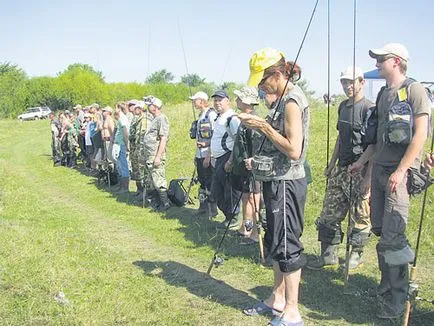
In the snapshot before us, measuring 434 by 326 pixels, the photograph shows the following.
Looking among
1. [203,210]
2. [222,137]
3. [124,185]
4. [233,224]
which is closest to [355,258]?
[233,224]

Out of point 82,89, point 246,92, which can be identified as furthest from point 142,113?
point 82,89

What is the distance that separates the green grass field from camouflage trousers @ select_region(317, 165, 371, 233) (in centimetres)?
55

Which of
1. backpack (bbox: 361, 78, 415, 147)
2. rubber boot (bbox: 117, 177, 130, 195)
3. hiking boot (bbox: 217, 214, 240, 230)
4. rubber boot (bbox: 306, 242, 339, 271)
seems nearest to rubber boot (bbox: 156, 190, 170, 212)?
hiking boot (bbox: 217, 214, 240, 230)

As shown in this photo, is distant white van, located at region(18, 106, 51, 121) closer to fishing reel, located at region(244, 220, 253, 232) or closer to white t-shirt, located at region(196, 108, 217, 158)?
white t-shirt, located at region(196, 108, 217, 158)

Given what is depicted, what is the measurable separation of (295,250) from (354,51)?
7.05ft

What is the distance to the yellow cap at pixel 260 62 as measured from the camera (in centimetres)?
381

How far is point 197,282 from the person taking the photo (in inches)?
206

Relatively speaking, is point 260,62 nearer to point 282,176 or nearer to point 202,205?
point 282,176

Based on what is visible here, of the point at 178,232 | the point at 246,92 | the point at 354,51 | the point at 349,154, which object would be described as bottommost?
the point at 178,232

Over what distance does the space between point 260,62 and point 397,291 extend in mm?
2277

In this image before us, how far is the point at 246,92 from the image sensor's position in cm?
601

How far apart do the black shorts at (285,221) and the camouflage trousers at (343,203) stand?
1545mm

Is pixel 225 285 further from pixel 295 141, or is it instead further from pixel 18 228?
pixel 18 228

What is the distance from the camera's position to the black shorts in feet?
12.8
